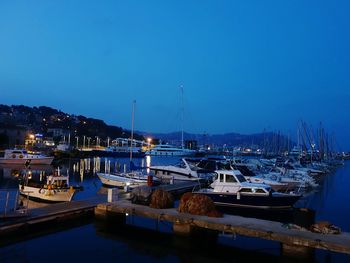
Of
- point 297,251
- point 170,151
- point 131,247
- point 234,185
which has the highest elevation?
point 170,151

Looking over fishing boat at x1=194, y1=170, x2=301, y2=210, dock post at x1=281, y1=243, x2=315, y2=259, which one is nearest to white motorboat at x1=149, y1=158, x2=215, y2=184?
fishing boat at x1=194, y1=170, x2=301, y2=210

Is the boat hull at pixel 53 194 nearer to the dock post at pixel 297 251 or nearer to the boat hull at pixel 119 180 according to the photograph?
the boat hull at pixel 119 180

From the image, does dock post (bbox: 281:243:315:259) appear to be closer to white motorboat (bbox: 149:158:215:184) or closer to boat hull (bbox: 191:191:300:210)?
boat hull (bbox: 191:191:300:210)

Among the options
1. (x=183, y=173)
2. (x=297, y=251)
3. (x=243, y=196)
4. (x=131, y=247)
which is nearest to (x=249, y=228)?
(x=297, y=251)

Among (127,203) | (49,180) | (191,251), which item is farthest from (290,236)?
(49,180)

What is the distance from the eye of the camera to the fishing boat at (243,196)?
24.0 m

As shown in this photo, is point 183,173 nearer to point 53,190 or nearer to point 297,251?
point 53,190

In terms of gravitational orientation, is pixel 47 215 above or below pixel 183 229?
above

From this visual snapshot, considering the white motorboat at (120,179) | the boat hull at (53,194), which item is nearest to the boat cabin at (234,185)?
the boat hull at (53,194)

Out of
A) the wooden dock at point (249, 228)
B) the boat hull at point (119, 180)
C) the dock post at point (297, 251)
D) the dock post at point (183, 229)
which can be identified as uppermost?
the boat hull at point (119, 180)

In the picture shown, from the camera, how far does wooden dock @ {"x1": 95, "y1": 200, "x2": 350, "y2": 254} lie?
14.0 meters

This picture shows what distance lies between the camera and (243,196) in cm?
2408

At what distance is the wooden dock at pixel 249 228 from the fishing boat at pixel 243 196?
6121 mm

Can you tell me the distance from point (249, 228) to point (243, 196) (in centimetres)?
853
